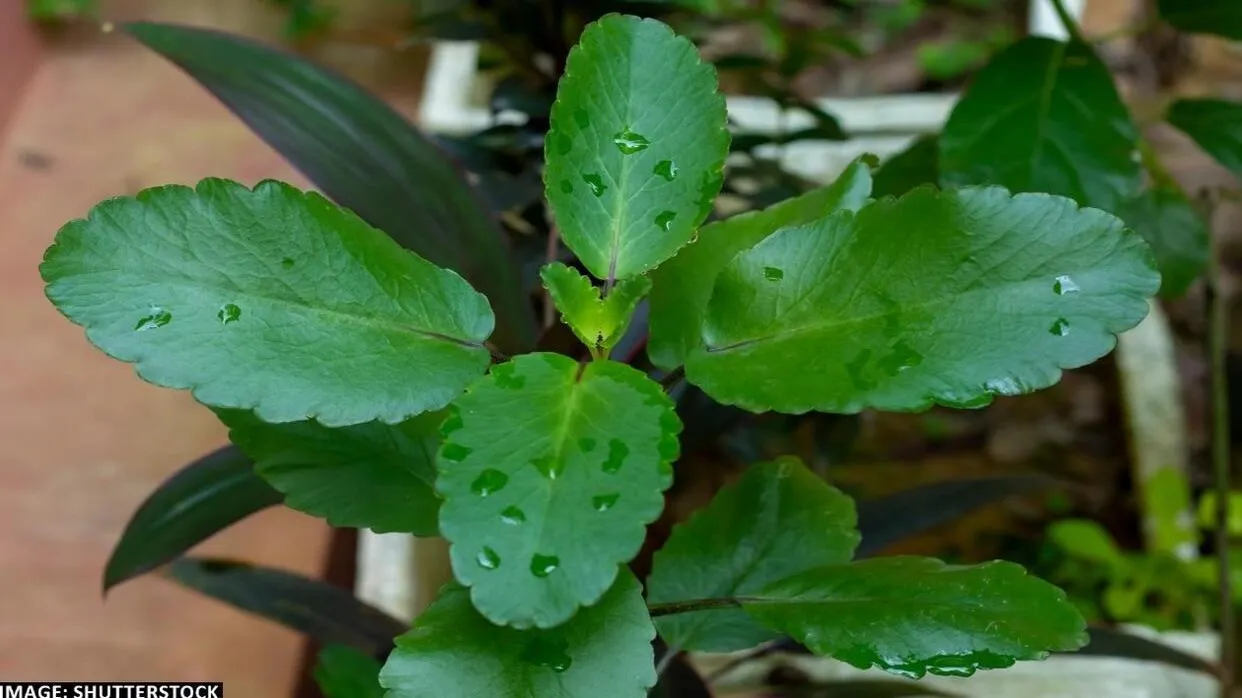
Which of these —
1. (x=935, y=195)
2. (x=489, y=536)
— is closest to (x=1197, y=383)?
(x=935, y=195)

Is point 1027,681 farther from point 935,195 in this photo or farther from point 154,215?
point 154,215

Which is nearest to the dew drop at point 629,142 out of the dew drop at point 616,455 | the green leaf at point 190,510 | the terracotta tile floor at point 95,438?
the dew drop at point 616,455

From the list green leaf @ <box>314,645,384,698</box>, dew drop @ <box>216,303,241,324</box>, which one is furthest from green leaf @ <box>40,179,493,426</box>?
green leaf @ <box>314,645,384,698</box>

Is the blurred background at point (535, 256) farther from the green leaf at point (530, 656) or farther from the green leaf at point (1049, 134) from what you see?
the green leaf at point (530, 656)

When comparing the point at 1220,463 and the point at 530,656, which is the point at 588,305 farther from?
the point at 1220,463

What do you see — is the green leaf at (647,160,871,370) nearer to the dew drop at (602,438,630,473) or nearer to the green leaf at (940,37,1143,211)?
the dew drop at (602,438,630,473)

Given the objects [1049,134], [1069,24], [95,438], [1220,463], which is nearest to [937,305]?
[1049,134]
